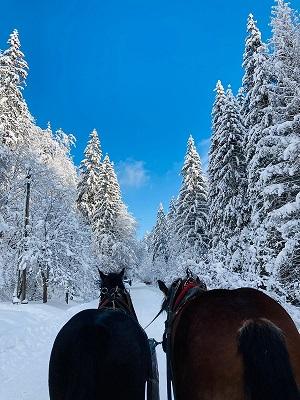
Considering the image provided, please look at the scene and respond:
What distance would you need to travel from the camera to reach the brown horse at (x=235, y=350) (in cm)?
285

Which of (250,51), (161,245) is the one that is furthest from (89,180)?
Result: (250,51)

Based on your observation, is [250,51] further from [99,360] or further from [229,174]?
[99,360]

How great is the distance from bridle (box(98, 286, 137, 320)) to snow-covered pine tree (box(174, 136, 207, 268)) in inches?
1004

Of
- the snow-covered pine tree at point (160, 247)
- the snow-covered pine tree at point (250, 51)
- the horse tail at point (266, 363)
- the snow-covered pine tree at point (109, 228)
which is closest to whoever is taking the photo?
the horse tail at point (266, 363)

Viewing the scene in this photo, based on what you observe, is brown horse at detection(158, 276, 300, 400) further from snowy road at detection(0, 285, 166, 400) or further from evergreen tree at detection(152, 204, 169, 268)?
evergreen tree at detection(152, 204, 169, 268)

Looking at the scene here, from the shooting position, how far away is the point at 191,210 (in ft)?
108

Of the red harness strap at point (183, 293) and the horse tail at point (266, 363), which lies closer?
the horse tail at point (266, 363)

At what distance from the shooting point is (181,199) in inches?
1362

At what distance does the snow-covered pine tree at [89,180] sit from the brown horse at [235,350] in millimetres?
37734

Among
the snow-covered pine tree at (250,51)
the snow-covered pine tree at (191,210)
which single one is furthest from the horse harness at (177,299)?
the snow-covered pine tree at (191,210)

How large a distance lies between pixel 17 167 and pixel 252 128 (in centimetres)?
1564

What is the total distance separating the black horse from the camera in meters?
3.30

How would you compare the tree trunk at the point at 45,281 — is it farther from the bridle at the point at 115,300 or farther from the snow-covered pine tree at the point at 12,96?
the bridle at the point at 115,300

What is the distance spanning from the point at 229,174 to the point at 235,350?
70.8 ft
